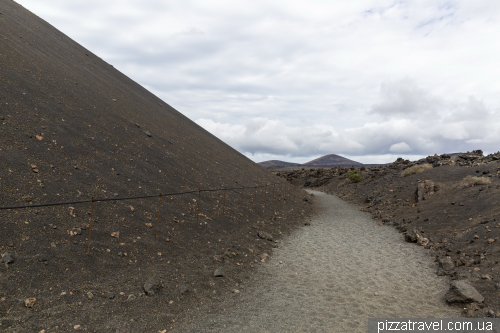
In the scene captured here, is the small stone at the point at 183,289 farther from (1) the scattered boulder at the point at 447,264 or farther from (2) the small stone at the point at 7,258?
(1) the scattered boulder at the point at 447,264

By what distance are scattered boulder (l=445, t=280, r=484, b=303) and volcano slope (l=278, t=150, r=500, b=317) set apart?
11 centimetres

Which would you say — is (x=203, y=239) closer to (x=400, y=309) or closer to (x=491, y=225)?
(x=400, y=309)

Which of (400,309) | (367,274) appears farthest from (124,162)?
(400,309)

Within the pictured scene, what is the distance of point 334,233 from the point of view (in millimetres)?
15617

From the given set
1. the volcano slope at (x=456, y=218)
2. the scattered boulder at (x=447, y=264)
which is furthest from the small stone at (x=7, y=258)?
the scattered boulder at (x=447, y=264)

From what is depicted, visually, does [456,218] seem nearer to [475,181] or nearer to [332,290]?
[475,181]

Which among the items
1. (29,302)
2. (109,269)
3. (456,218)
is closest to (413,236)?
(456,218)

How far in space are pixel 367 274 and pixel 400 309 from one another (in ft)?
7.88

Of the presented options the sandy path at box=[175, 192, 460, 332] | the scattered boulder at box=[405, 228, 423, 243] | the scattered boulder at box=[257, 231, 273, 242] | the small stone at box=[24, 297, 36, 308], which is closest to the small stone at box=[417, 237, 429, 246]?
the scattered boulder at box=[405, 228, 423, 243]

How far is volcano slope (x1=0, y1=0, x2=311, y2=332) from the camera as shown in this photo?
5.44 m

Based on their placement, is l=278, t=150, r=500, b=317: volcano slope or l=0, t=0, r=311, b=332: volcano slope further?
l=278, t=150, r=500, b=317: volcano slope

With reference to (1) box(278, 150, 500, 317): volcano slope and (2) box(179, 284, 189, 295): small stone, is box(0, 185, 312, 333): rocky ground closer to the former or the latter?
(2) box(179, 284, 189, 295): small stone

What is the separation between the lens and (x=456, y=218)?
14.6 meters

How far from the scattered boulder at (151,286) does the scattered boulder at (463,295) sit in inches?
279
